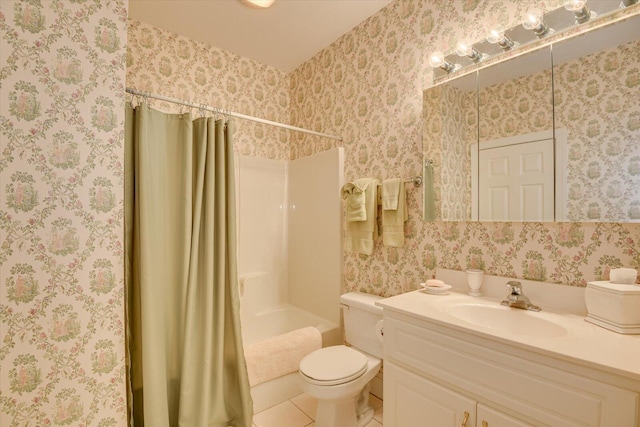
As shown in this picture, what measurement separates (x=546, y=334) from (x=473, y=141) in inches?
37.8

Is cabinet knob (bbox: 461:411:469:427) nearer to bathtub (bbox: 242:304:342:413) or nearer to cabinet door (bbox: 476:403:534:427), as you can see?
cabinet door (bbox: 476:403:534:427)

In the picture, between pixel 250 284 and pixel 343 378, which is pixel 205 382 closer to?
pixel 343 378

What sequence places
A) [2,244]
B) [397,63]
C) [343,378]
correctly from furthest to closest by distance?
[397,63] → [343,378] → [2,244]

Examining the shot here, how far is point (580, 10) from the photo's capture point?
1.25m

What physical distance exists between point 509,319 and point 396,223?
31.1 inches

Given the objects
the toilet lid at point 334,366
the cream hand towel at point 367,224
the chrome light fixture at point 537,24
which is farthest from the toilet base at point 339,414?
the chrome light fixture at point 537,24

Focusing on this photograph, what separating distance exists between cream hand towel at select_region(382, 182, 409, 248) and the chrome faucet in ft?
2.12

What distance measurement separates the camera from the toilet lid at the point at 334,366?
1.51 m

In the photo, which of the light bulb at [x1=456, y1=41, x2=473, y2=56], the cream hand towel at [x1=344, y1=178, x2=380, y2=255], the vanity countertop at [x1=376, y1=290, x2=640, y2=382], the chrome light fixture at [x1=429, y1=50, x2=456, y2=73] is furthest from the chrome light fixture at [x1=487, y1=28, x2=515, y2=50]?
the vanity countertop at [x1=376, y1=290, x2=640, y2=382]

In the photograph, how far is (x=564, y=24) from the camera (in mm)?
1309

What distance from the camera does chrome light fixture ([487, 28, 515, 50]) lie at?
4.78 feet

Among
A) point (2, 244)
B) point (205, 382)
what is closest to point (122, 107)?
point (2, 244)

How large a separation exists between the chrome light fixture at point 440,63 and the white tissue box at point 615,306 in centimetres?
126

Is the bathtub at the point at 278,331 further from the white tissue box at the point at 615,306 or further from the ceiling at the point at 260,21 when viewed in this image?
the ceiling at the point at 260,21
